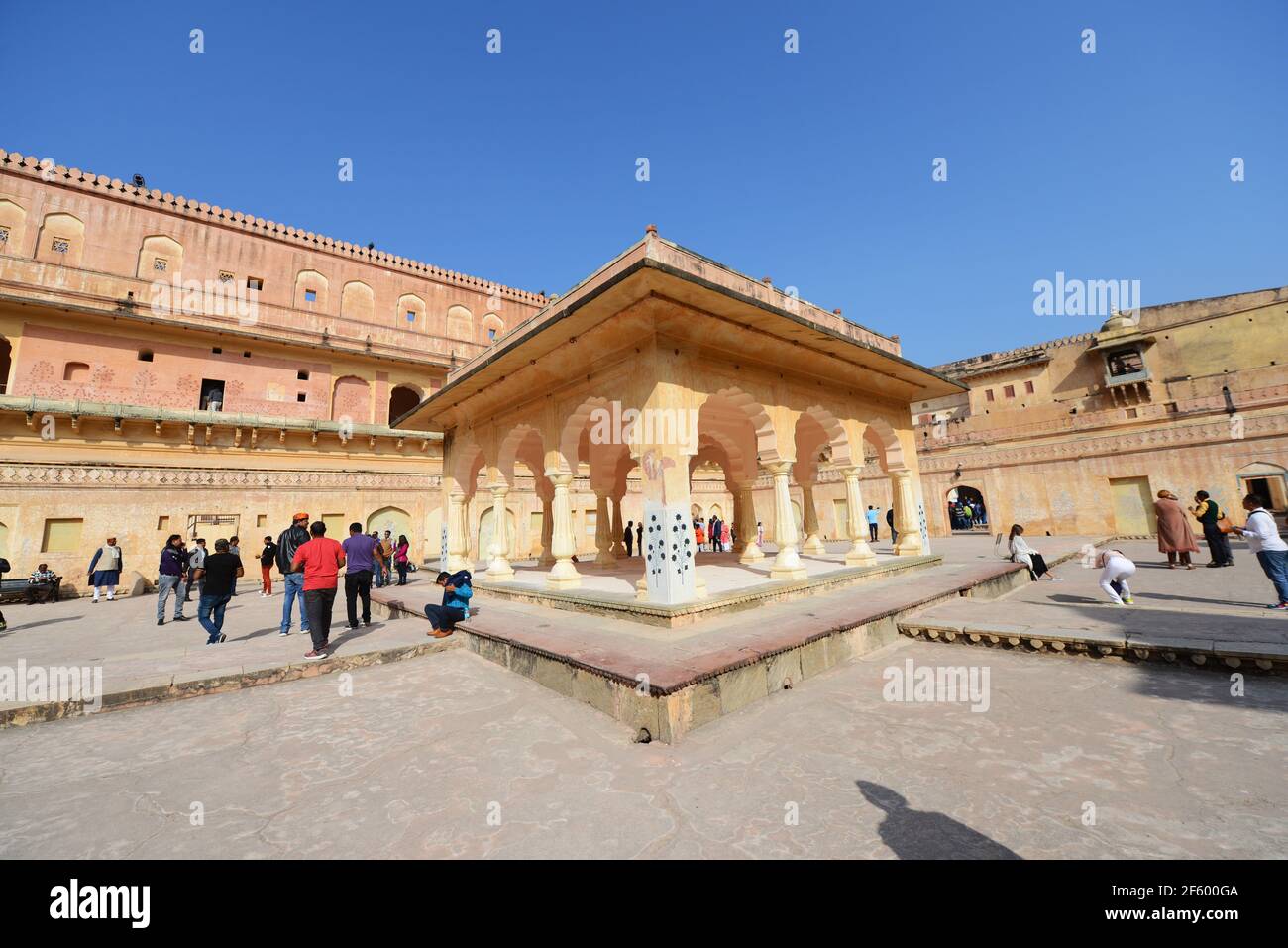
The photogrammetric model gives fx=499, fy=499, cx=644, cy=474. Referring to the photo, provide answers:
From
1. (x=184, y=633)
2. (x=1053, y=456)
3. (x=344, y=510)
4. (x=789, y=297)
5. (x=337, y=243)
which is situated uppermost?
(x=337, y=243)

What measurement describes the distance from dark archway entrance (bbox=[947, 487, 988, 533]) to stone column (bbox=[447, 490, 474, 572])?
20293 mm

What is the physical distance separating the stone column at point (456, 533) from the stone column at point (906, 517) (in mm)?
10003

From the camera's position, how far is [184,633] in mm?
7734

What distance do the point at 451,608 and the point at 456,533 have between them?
19.1 feet

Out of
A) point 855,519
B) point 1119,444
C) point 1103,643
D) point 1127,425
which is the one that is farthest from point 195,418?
point 1127,425

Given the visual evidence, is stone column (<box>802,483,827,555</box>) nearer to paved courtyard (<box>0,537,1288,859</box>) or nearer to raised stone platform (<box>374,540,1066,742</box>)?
raised stone platform (<box>374,540,1066,742</box>)

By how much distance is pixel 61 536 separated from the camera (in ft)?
46.6

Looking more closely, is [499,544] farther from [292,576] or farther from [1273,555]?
[1273,555]

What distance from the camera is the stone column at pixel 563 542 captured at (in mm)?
7809

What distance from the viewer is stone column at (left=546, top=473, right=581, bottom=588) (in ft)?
25.6

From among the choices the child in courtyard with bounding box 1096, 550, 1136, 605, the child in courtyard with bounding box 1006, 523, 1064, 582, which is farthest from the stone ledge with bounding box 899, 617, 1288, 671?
the child in courtyard with bounding box 1006, 523, 1064, 582
